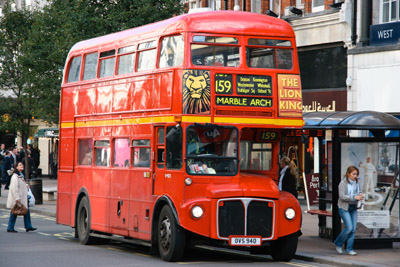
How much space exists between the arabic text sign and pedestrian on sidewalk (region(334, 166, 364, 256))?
814 mm

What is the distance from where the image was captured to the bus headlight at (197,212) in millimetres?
14328

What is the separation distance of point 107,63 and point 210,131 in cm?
428

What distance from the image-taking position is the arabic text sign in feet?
55.0

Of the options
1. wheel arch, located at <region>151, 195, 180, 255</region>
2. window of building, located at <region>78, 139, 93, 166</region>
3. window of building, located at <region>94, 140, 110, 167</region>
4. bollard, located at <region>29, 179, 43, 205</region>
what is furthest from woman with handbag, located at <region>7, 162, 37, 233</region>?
bollard, located at <region>29, 179, 43, 205</region>

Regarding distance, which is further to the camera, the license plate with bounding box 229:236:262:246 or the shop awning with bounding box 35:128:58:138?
the shop awning with bounding box 35:128:58:138

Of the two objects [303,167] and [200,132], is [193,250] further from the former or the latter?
[303,167]

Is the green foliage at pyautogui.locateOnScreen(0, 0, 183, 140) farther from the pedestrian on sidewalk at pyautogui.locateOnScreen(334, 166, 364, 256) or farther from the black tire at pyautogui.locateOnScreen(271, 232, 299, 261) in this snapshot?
the black tire at pyautogui.locateOnScreen(271, 232, 299, 261)

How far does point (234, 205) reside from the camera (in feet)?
47.4

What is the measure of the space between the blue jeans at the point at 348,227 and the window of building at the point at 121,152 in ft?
13.7

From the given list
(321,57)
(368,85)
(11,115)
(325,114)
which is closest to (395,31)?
(368,85)

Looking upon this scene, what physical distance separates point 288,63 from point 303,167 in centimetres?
1513

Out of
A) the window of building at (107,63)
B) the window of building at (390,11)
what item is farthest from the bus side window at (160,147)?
the window of building at (390,11)

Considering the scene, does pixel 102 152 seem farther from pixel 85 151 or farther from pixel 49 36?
pixel 49 36

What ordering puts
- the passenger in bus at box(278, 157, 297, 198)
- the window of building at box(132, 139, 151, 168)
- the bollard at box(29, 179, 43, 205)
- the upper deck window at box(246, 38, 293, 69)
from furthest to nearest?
1. the bollard at box(29, 179, 43, 205)
2. the passenger in bus at box(278, 157, 297, 198)
3. the window of building at box(132, 139, 151, 168)
4. the upper deck window at box(246, 38, 293, 69)
